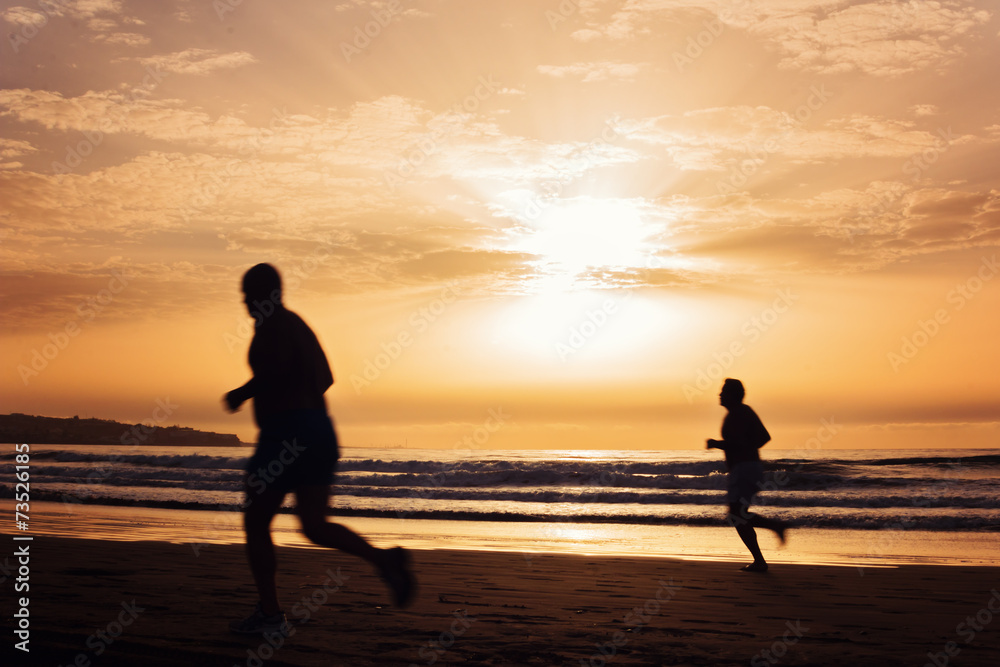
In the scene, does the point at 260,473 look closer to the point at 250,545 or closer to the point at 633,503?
the point at 250,545

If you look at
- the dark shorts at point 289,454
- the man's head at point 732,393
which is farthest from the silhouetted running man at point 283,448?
the man's head at point 732,393

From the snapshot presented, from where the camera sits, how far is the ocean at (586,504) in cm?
1173

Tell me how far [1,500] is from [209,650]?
18.0 meters

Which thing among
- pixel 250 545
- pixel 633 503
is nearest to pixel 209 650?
pixel 250 545

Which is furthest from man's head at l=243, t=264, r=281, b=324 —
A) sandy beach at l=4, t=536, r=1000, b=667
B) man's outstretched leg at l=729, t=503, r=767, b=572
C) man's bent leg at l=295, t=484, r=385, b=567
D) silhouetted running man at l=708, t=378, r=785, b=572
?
man's outstretched leg at l=729, t=503, r=767, b=572

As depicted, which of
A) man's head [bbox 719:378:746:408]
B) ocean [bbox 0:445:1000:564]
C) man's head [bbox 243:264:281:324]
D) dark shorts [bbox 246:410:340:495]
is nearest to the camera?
dark shorts [bbox 246:410:340:495]

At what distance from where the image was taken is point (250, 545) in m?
4.00

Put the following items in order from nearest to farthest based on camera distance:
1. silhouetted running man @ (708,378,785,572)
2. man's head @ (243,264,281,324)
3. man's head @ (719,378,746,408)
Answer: man's head @ (243,264,281,324) → silhouetted running man @ (708,378,785,572) → man's head @ (719,378,746,408)

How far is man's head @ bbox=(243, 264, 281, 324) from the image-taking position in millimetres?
4109

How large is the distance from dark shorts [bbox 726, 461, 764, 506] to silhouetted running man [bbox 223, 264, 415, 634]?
494 centimetres

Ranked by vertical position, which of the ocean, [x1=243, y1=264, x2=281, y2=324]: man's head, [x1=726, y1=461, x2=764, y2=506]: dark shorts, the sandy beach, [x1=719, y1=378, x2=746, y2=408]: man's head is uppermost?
the ocean

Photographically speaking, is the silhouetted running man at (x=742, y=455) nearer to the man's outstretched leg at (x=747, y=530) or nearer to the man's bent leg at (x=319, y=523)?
the man's outstretched leg at (x=747, y=530)

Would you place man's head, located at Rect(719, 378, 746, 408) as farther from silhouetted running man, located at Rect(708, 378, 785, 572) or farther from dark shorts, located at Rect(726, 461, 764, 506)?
dark shorts, located at Rect(726, 461, 764, 506)

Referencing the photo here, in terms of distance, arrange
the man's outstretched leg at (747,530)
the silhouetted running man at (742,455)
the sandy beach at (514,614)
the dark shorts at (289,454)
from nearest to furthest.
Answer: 1. the sandy beach at (514,614)
2. the dark shorts at (289,454)
3. the man's outstretched leg at (747,530)
4. the silhouetted running man at (742,455)
